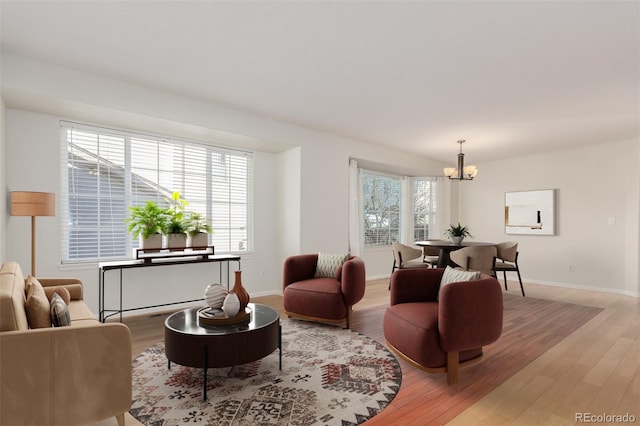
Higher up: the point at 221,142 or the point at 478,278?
the point at 221,142

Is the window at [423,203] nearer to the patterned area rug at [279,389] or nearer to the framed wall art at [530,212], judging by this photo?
the framed wall art at [530,212]

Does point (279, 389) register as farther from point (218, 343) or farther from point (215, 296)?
point (215, 296)

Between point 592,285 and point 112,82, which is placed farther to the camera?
point 592,285

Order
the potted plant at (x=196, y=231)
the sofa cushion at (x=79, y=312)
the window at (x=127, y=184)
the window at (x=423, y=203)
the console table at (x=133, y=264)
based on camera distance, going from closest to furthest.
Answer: the sofa cushion at (x=79, y=312), the console table at (x=133, y=264), the window at (x=127, y=184), the potted plant at (x=196, y=231), the window at (x=423, y=203)

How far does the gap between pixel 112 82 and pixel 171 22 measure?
148 centimetres

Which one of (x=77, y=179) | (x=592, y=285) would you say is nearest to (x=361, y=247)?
(x=592, y=285)

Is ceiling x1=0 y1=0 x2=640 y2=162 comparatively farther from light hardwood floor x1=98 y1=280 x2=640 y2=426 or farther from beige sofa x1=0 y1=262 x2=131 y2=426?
light hardwood floor x1=98 y1=280 x2=640 y2=426

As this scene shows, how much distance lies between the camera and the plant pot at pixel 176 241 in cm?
417

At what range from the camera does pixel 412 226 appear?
783cm

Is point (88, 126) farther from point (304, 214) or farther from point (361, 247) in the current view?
point (361, 247)

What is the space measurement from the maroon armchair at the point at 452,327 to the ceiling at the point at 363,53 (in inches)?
75.5

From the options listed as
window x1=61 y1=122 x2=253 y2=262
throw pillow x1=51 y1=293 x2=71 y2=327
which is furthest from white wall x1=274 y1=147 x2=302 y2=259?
throw pillow x1=51 y1=293 x2=71 y2=327

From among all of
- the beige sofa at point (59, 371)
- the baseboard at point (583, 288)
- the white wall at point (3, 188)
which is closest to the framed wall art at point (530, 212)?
the baseboard at point (583, 288)

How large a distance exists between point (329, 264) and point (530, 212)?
4938 millimetres
